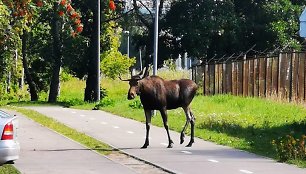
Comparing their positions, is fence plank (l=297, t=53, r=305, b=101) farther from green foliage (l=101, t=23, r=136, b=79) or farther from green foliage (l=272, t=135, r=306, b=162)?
green foliage (l=101, t=23, r=136, b=79)

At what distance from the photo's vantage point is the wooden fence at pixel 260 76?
31.9 m

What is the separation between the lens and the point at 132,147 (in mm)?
19094

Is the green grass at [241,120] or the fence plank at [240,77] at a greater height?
the fence plank at [240,77]

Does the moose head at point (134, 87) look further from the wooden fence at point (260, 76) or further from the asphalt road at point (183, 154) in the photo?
the wooden fence at point (260, 76)

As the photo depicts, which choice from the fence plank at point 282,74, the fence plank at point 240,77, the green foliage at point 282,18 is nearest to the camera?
the fence plank at point 282,74

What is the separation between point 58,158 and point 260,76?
806 inches

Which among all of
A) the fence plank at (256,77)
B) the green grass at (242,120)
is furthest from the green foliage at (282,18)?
the green grass at (242,120)

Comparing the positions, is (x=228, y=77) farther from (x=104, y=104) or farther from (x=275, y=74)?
(x=104, y=104)

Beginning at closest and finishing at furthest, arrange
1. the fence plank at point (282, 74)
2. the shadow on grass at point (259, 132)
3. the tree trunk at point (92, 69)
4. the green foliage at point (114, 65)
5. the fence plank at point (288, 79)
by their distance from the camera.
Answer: the shadow on grass at point (259, 132) < the fence plank at point (288, 79) < the fence plank at point (282, 74) < the tree trunk at point (92, 69) < the green foliage at point (114, 65)

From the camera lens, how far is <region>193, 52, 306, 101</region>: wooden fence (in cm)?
3186

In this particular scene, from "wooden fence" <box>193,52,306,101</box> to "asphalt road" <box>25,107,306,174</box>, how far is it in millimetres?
8603

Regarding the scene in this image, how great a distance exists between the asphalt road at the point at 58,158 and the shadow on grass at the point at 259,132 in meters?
3.91

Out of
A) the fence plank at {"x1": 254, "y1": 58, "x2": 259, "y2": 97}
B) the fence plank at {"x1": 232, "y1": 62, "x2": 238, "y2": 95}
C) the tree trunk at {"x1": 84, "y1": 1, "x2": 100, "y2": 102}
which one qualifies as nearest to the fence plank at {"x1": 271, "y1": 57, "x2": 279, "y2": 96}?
the fence plank at {"x1": 254, "y1": 58, "x2": 259, "y2": 97}

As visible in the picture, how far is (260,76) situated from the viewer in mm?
35875
